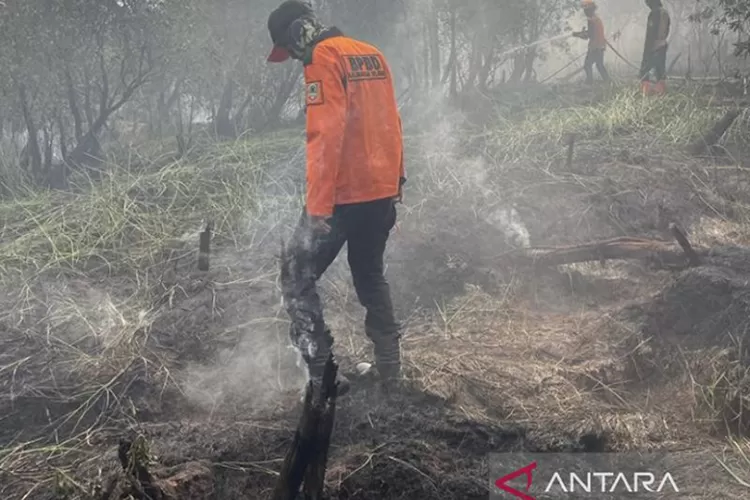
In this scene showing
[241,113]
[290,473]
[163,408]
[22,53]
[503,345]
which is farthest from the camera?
[241,113]

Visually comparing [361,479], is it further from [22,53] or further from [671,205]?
[22,53]

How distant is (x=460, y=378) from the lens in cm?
394

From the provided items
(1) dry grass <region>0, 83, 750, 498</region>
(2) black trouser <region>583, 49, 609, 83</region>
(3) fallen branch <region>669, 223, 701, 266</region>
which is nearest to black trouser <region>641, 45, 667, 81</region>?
(1) dry grass <region>0, 83, 750, 498</region>

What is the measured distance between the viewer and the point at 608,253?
5117 mm

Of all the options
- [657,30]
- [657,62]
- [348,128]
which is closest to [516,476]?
[348,128]

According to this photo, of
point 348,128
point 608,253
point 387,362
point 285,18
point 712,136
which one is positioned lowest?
point 387,362

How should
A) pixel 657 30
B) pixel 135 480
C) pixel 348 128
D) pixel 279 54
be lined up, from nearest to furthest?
pixel 135 480 < pixel 348 128 < pixel 279 54 < pixel 657 30

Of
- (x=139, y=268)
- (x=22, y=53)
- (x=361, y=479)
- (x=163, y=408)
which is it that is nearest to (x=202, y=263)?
(x=139, y=268)

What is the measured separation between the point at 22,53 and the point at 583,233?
6370mm

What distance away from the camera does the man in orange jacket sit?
3.40m

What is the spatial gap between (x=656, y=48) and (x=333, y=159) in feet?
25.8

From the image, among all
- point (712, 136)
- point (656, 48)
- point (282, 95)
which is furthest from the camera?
point (656, 48)

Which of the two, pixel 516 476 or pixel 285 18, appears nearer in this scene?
pixel 516 476

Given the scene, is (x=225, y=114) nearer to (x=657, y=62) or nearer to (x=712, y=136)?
(x=657, y=62)
